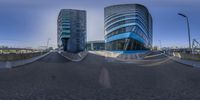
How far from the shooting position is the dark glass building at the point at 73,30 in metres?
110

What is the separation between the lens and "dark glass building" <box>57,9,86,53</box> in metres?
110

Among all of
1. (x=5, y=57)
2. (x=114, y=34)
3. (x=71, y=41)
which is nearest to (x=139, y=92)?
(x=5, y=57)

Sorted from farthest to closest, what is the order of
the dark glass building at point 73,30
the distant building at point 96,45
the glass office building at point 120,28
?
1. the dark glass building at point 73,30
2. the distant building at point 96,45
3. the glass office building at point 120,28

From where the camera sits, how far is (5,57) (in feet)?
94.5

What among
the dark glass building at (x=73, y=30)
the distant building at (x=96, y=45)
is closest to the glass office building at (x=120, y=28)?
the distant building at (x=96, y=45)

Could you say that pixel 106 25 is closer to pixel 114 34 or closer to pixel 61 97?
pixel 114 34

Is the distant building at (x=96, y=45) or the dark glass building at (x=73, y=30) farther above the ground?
the dark glass building at (x=73, y=30)

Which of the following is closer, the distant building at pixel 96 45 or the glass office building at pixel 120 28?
the glass office building at pixel 120 28

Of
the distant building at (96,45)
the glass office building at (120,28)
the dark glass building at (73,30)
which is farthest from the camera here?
the dark glass building at (73,30)

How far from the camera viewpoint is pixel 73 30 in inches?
4508

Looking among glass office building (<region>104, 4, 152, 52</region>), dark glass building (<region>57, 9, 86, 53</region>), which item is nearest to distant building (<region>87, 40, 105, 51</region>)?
dark glass building (<region>57, 9, 86, 53</region>)

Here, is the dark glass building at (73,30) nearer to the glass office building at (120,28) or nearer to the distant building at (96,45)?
the distant building at (96,45)

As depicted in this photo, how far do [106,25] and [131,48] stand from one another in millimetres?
A: 8386

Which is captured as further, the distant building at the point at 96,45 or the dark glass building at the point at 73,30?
the dark glass building at the point at 73,30
